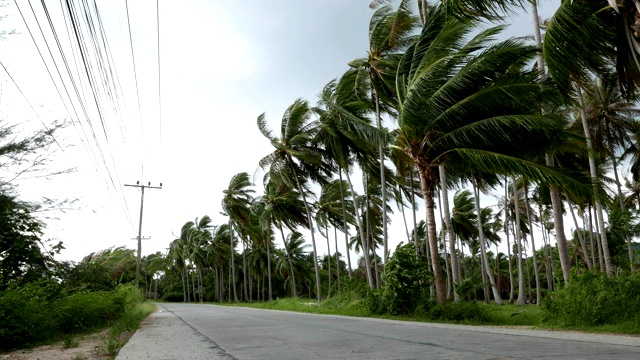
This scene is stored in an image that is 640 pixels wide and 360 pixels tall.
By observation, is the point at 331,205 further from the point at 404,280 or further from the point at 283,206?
the point at 404,280

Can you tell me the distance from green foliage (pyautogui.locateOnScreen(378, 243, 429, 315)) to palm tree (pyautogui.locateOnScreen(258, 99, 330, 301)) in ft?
31.2

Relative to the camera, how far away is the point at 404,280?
14.8 metres

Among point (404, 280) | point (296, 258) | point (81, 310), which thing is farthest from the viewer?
point (296, 258)

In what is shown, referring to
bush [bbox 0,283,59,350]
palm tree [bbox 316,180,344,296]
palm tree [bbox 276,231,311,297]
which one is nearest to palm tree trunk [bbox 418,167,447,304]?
bush [bbox 0,283,59,350]

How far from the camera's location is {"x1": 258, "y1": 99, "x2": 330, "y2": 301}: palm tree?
23438 mm

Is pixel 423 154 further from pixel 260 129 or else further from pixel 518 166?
pixel 260 129

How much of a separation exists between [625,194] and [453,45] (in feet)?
79.0

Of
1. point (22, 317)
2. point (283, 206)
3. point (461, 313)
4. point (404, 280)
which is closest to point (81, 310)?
point (22, 317)

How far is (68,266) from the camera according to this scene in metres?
11.8

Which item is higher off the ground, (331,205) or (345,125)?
(345,125)

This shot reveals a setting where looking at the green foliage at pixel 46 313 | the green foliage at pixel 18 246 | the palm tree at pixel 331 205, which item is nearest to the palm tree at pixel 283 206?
the palm tree at pixel 331 205

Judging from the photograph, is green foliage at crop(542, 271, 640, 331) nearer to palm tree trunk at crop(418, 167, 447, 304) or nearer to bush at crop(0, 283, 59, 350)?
palm tree trunk at crop(418, 167, 447, 304)

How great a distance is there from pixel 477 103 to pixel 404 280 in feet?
→ 18.9

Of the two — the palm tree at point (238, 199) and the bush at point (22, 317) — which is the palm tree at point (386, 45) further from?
the palm tree at point (238, 199)
